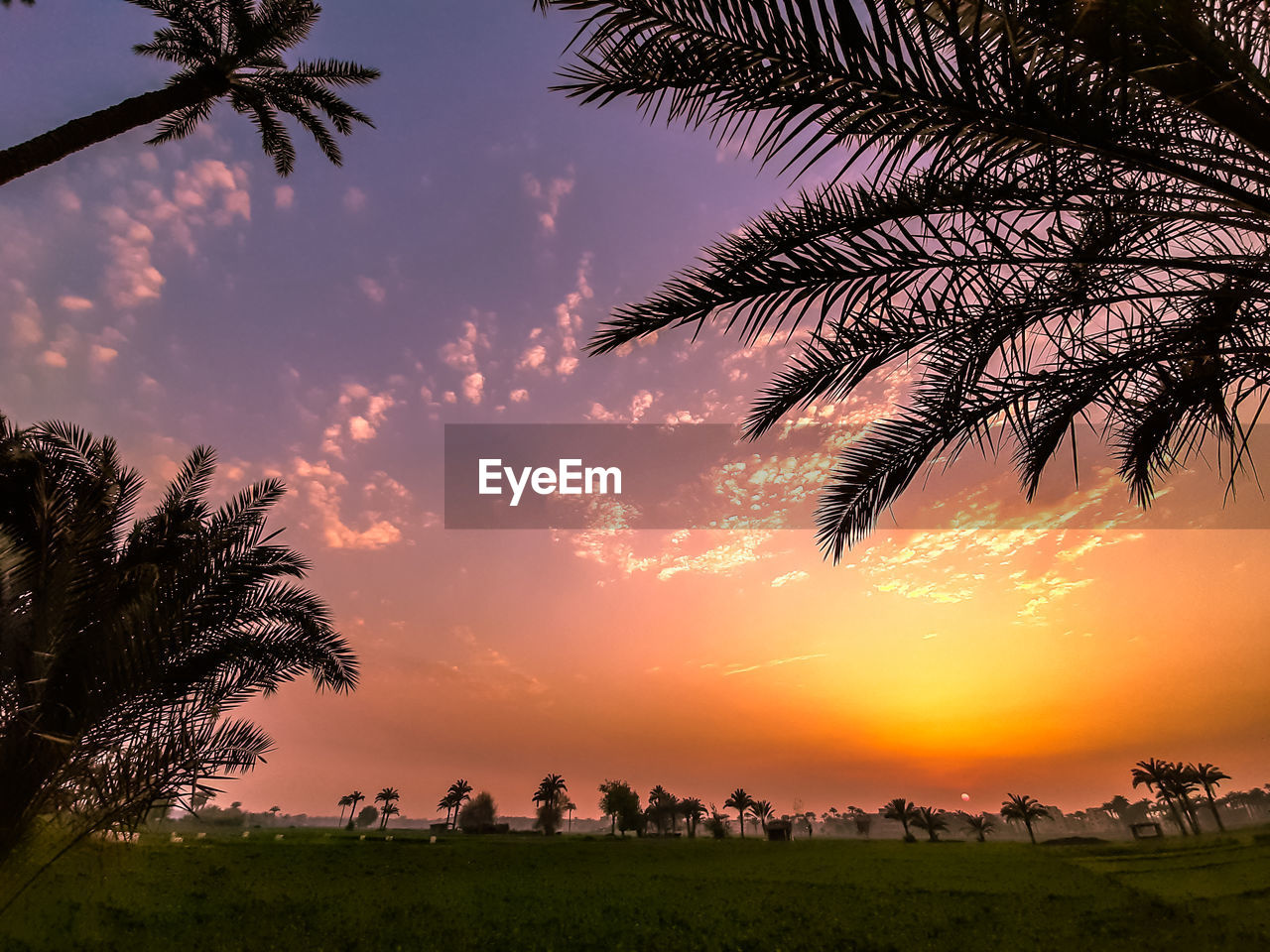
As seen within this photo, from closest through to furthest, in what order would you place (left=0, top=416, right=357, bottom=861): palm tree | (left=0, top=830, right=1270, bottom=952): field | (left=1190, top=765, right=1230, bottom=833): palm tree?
(left=0, top=416, right=357, bottom=861): palm tree, (left=0, top=830, right=1270, bottom=952): field, (left=1190, top=765, right=1230, bottom=833): palm tree

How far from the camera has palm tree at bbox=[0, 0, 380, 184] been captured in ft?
23.7

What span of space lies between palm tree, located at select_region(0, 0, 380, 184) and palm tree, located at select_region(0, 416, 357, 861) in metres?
3.84

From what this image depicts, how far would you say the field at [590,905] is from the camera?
12195mm

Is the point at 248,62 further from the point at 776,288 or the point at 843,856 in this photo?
the point at 843,856

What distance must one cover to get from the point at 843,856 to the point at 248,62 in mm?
46668

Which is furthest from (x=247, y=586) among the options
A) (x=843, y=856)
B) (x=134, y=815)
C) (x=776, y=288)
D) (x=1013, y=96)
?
(x=843, y=856)

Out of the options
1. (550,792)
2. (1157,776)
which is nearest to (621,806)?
(550,792)

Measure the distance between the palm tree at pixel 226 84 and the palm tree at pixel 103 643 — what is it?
3835 millimetres

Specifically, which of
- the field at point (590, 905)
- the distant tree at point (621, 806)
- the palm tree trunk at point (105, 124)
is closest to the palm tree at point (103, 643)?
the field at point (590, 905)

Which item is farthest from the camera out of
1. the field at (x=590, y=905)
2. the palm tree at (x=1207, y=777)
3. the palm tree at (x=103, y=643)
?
the palm tree at (x=1207, y=777)

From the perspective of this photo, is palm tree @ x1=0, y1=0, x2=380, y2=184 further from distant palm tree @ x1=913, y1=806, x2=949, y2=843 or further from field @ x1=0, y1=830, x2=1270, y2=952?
distant palm tree @ x1=913, y1=806, x2=949, y2=843

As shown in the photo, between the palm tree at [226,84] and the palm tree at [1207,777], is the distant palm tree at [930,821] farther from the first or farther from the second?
the palm tree at [226,84]

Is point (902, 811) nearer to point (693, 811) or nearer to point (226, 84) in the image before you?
point (693, 811)

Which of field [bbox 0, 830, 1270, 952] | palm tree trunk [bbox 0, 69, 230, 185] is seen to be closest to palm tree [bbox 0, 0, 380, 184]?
palm tree trunk [bbox 0, 69, 230, 185]
